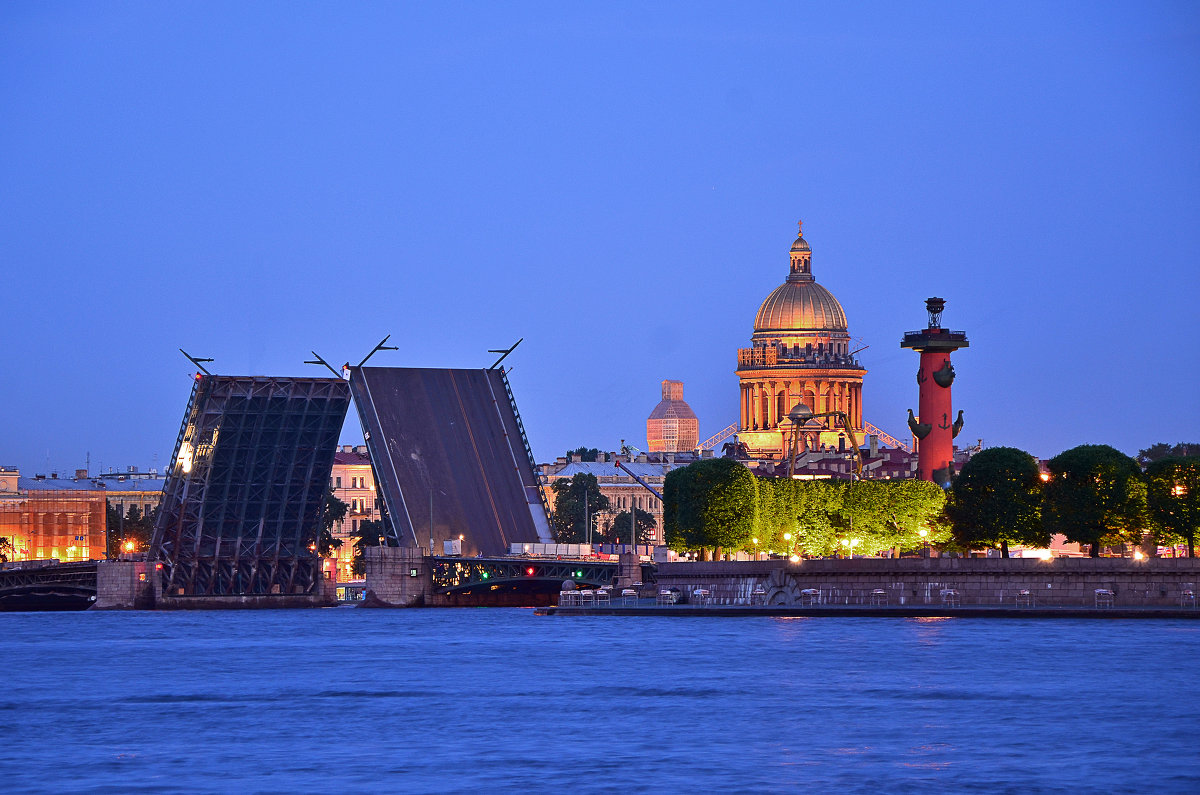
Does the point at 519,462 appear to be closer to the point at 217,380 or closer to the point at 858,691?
the point at 217,380

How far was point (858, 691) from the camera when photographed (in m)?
42.1

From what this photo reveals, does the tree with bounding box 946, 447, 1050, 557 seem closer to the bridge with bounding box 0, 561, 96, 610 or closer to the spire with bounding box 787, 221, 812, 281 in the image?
the bridge with bounding box 0, 561, 96, 610

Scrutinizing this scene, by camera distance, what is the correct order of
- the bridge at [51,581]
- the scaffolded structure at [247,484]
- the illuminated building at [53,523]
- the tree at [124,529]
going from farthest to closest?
the illuminated building at [53,523], the tree at [124,529], the bridge at [51,581], the scaffolded structure at [247,484]

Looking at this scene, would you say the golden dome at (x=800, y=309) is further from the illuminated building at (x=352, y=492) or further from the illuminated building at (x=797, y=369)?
the illuminated building at (x=352, y=492)

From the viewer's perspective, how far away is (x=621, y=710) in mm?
40125

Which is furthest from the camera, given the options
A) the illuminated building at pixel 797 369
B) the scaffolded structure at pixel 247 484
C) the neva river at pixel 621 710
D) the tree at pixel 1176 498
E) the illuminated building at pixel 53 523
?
the illuminated building at pixel 797 369

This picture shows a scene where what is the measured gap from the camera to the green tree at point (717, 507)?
74.0 m

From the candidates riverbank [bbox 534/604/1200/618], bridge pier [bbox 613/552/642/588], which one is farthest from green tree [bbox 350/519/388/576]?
riverbank [bbox 534/604/1200/618]

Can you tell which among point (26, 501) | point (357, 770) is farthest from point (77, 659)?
point (26, 501)

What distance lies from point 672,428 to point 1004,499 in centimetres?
11120

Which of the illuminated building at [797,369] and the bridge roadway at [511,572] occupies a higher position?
the illuminated building at [797,369]

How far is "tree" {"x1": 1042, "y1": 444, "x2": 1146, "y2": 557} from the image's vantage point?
2544 inches

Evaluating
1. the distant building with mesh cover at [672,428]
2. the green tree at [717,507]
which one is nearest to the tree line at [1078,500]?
the green tree at [717,507]

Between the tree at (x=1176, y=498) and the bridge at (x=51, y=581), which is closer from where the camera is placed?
the tree at (x=1176, y=498)
